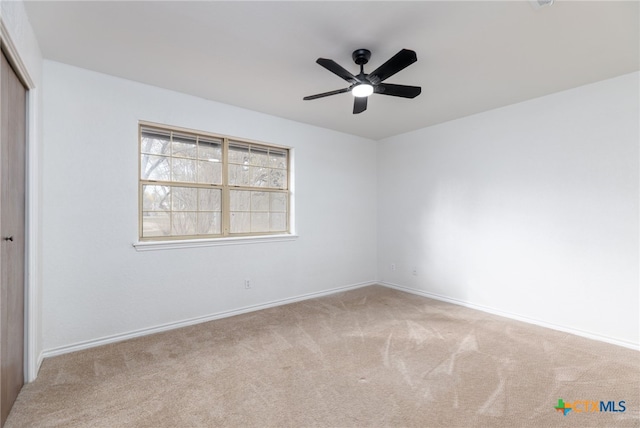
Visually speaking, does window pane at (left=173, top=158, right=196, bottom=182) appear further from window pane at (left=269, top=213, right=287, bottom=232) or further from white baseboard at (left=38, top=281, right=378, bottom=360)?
white baseboard at (left=38, top=281, right=378, bottom=360)

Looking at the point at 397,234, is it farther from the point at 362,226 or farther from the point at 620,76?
the point at 620,76

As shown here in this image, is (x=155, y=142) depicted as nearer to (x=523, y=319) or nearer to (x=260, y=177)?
(x=260, y=177)

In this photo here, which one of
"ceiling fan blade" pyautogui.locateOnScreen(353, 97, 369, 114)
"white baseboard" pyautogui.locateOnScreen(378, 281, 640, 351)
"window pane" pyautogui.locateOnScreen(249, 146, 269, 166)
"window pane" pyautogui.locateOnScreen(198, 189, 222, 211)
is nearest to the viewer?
"ceiling fan blade" pyautogui.locateOnScreen(353, 97, 369, 114)

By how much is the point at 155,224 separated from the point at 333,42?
252 cm

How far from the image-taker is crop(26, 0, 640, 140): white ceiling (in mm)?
1947

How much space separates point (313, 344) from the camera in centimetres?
284

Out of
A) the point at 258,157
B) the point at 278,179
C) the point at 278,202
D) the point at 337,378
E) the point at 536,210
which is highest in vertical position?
the point at 258,157

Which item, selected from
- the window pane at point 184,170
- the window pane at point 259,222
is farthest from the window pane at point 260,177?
the window pane at point 184,170

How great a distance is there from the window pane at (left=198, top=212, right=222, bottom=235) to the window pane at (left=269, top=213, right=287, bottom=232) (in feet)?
2.38

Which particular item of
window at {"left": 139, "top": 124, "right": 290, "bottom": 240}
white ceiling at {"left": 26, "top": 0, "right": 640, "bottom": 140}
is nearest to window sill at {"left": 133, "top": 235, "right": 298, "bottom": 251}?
window at {"left": 139, "top": 124, "right": 290, "bottom": 240}

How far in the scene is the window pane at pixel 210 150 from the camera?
3.55 m

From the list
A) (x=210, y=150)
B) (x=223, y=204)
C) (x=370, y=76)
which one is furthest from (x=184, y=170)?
(x=370, y=76)

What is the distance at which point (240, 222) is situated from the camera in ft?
12.7

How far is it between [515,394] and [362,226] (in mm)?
3236
